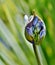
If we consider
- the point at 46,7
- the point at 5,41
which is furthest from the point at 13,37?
the point at 46,7

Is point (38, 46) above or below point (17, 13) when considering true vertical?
below

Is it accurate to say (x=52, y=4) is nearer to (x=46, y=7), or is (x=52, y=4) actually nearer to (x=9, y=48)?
(x=46, y=7)

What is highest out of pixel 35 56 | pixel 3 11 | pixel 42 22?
pixel 3 11
